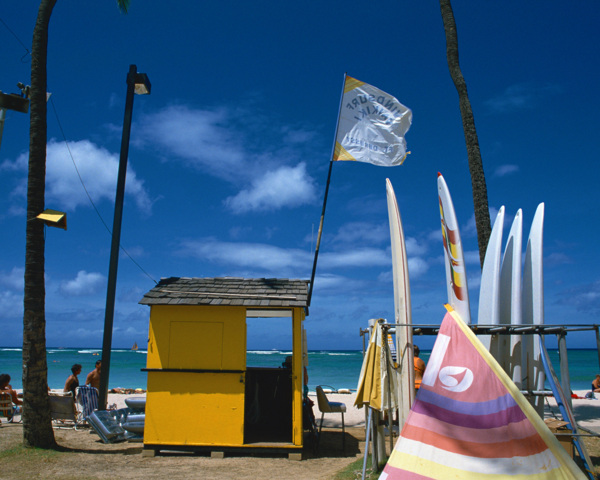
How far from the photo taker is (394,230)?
24.2 feet

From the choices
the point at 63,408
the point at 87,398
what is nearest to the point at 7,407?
the point at 63,408

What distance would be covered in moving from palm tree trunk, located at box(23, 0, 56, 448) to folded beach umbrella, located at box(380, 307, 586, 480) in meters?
5.55

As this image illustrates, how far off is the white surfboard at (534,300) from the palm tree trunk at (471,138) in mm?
1993

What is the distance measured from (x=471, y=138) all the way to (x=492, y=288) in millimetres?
4188

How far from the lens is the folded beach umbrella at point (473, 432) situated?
468cm

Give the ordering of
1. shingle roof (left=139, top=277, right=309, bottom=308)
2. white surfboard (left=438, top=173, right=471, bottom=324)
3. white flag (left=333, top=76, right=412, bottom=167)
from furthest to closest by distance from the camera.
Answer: white flag (left=333, top=76, right=412, bottom=167) < shingle roof (left=139, top=277, right=309, bottom=308) < white surfboard (left=438, top=173, right=471, bottom=324)

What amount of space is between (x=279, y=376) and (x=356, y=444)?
1.89 meters

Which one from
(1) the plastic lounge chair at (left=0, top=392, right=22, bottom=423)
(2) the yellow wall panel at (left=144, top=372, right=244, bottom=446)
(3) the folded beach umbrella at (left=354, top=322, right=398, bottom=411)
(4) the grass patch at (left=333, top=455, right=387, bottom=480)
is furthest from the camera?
(1) the plastic lounge chair at (left=0, top=392, right=22, bottom=423)

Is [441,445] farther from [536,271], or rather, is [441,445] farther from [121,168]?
[121,168]

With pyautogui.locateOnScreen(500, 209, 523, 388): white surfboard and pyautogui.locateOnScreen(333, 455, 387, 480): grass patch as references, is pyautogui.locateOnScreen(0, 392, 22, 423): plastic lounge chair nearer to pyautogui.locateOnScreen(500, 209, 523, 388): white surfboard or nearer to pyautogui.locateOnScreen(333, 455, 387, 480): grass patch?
pyautogui.locateOnScreen(333, 455, 387, 480): grass patch

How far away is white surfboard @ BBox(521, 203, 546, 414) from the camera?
22.6ft

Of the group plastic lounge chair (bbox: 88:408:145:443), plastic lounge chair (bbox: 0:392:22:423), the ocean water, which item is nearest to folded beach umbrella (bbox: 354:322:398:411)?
plastic lounge chair (bbox: 88:408:145:443)

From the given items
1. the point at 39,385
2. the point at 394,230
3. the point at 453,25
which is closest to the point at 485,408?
the point at 394,230

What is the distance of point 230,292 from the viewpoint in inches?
326
